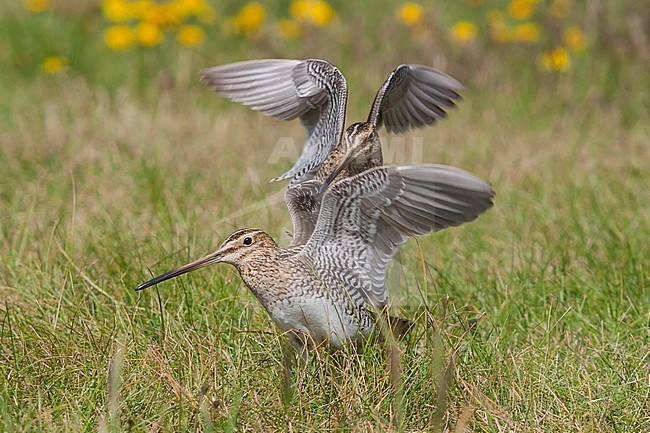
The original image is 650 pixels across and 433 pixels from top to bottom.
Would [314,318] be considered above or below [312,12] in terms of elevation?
below

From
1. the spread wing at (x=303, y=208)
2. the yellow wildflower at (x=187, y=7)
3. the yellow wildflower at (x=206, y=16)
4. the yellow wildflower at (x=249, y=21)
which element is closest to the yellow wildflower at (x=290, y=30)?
the yellow wildflower at (x=249, y=21)

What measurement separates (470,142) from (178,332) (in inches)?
141

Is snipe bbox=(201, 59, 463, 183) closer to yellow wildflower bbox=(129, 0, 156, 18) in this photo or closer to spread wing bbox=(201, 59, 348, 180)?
spread wing bbox=(201, 59, 348, 180)

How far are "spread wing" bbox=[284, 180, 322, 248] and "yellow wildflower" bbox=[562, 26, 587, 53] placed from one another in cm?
466

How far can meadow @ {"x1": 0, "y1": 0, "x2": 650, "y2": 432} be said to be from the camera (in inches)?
125

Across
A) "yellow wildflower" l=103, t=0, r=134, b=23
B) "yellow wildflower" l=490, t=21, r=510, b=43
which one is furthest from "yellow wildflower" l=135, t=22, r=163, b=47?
"yellow wildflower" l=490, t=21, r=510, b=43

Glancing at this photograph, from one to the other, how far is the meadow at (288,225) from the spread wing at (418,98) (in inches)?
24.1

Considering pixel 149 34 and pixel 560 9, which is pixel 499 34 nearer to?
pixel 560 9

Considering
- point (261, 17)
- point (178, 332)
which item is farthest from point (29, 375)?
point (261, 17)

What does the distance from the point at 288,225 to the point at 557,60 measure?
3.53 m

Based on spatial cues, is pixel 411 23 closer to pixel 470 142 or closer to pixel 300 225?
pixel 470 142

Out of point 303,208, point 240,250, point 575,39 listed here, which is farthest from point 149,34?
point 240,250

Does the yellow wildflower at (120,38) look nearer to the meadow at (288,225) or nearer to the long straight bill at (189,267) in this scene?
the meadow at (288,225)

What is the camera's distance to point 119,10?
7.63m
